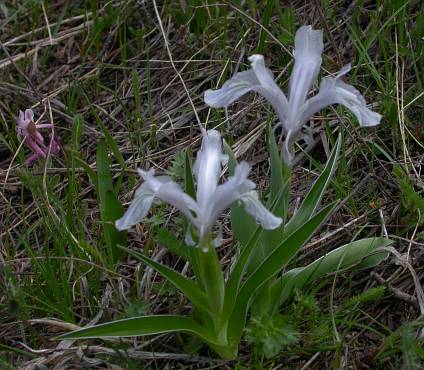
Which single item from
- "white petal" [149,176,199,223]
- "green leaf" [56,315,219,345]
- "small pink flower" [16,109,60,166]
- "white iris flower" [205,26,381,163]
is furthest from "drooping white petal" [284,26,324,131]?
"small pink flower" [16,109,60,166]

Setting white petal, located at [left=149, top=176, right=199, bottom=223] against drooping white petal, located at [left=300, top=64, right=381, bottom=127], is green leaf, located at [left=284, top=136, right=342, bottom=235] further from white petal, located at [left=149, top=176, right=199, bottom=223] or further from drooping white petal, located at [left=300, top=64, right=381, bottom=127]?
white petal, located at [left=149, top=176, right=199, bottom=223]

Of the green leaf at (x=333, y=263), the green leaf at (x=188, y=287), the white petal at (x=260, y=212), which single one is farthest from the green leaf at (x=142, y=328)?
the white petal at (x=260, y=212)

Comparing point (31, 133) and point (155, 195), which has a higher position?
point (155, 195)

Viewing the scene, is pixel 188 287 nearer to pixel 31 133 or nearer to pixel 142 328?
pixel 142 328

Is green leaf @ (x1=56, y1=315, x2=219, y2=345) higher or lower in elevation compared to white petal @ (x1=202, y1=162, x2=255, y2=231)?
lower

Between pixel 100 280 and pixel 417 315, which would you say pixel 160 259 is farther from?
pixel 417 315

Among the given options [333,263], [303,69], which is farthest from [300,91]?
[333,263]
